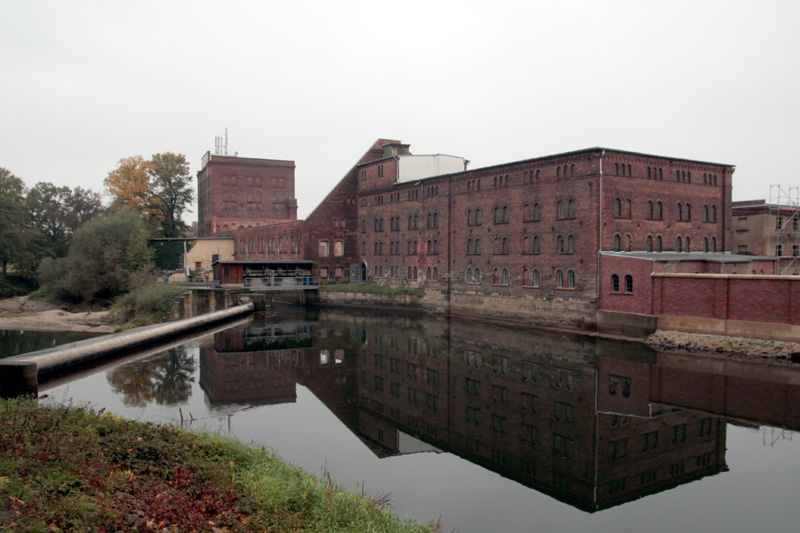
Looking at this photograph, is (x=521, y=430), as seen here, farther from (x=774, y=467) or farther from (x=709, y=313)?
(x=709, y=313)

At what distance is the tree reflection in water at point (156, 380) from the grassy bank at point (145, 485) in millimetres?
6401

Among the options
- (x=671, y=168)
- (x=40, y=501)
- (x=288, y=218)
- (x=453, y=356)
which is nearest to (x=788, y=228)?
(x=671, y=168)

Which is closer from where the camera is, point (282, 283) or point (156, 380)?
point (156, 380)

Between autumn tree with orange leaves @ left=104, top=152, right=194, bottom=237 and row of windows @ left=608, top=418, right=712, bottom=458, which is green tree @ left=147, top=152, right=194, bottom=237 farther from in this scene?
row of windows @ left=608, top=418, right=712, bottom=458

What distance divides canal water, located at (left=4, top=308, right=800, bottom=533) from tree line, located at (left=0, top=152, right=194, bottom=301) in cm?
1856

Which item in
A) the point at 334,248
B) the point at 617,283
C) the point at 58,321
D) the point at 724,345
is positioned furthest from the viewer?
the point at 334,248

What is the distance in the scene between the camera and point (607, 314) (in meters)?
26.7

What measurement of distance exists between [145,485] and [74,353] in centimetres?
1366

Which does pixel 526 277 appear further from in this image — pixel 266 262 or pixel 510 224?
pixel 266 262

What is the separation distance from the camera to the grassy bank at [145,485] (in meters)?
5.87

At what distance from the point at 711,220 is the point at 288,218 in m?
46.9

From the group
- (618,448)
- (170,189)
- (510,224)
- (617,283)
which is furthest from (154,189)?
(618,448)

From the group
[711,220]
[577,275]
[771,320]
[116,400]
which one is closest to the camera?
[116,400]

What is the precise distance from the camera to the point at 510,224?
33.2 meters
